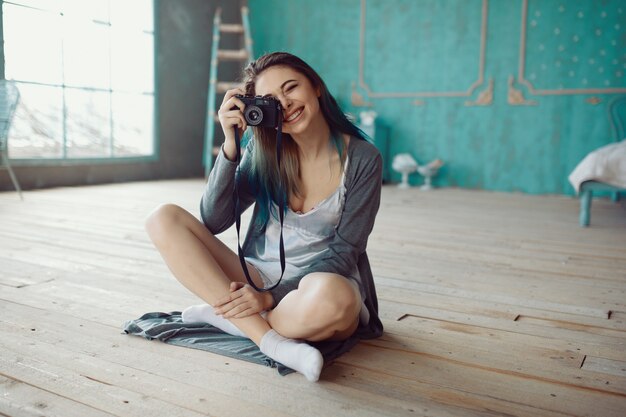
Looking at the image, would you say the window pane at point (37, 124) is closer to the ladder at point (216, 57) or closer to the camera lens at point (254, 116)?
the ladder at point (216, 57)

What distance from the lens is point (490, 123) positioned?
5312mm

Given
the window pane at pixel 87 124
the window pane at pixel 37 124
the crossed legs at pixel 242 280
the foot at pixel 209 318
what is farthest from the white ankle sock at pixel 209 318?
the window pane at pixel 87 124

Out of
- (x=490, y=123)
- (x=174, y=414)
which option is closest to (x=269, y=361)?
(x=174, y=414)

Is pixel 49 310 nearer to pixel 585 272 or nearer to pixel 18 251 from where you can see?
pixel 18 251

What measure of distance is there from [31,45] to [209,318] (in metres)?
4.08

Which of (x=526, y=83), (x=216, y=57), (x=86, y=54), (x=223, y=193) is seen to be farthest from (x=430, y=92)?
(x=223, y=193)

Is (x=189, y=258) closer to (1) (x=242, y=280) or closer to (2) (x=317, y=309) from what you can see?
(1) (x=242, y=280)

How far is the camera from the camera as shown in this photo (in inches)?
48.9

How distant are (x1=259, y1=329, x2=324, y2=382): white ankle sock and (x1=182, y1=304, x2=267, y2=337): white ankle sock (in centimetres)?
16

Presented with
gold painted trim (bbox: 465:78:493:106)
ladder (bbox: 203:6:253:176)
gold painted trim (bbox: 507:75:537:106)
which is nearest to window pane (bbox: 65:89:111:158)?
ladder (bbox: 203:6:253:176)

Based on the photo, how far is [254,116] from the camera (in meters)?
1.24

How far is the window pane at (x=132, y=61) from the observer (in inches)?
211

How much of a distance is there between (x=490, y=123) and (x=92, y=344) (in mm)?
4691

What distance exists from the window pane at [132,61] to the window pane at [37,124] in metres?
0.69
